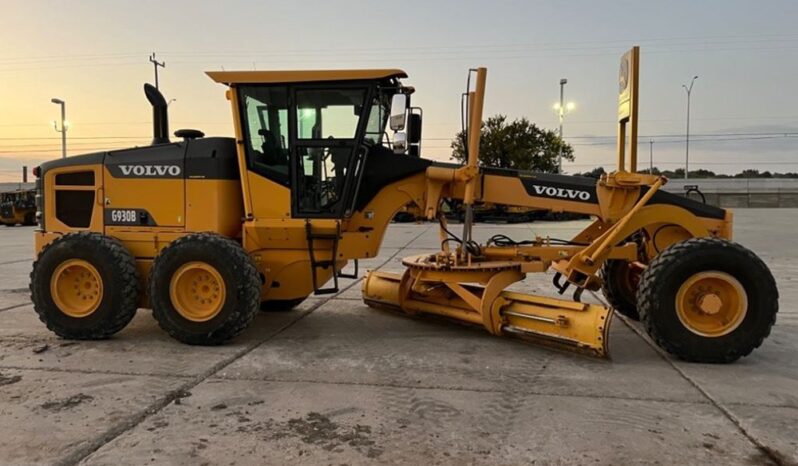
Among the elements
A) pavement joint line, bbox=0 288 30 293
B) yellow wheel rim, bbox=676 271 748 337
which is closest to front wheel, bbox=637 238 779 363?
yellow wheel rim, bbox=676 271 748 337

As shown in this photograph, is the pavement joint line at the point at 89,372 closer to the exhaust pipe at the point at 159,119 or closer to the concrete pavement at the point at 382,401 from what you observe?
the concrete pavement at the point at 382,401

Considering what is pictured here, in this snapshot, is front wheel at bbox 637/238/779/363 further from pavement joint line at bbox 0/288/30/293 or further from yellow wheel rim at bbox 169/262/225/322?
pavement joint line at bbox 0/288/30/293

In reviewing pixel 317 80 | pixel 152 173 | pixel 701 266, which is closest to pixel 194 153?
pixel 152 173

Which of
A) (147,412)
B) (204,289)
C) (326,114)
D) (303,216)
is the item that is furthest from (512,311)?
Answer: (147,412)

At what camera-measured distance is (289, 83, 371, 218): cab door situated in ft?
20.2

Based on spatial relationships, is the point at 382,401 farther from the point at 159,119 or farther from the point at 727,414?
the point at 159,119

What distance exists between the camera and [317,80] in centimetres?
610

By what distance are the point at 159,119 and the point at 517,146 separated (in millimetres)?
33204

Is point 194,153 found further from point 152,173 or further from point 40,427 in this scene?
point 40,427

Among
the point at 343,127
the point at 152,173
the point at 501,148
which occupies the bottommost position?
the point at 152,173

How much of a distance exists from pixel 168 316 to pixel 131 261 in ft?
2.56

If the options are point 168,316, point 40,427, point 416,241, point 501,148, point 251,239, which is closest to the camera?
point 40,427

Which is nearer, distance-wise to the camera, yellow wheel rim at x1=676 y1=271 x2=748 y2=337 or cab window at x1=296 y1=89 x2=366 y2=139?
yellow wheel rim at x1=676 y1=271 x2=748 y2=337

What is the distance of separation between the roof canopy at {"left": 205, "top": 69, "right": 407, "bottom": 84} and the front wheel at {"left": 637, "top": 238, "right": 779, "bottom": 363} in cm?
317
